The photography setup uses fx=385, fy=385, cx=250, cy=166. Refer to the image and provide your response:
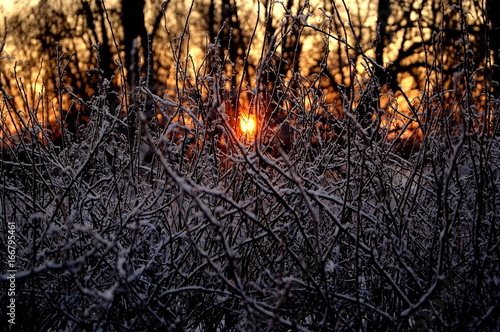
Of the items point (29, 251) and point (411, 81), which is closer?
point (29, 251)

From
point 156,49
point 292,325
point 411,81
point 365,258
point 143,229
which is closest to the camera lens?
point 292,325

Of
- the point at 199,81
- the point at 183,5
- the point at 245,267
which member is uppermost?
the point at 183,5

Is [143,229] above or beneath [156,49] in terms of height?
beneath

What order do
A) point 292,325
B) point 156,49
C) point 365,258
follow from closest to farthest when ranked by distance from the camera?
point 292,325
point 365,258
point 156,49

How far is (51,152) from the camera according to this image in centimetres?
173

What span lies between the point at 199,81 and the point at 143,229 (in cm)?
67

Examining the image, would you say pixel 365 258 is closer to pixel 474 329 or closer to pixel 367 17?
pixel 474 329

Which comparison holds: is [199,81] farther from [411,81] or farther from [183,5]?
[183,5]

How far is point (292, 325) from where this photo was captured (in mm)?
898

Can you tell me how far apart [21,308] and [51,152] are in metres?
0.66

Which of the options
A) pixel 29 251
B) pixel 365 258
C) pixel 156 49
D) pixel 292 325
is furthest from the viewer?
pixel 156 49

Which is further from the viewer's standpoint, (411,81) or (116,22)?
(116,22)

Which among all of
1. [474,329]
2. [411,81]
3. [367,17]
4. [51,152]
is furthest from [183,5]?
[474,329]

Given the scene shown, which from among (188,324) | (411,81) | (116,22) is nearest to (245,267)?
(188,324)
